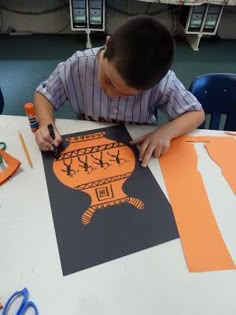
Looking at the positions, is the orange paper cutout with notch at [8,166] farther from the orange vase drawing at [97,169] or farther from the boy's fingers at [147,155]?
the boy's fingers at [147,155]

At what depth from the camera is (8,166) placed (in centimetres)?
62

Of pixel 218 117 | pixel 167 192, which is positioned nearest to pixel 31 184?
pixel 167 192

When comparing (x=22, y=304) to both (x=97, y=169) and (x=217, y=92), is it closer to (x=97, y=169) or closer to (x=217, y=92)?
(x=97, y=169)

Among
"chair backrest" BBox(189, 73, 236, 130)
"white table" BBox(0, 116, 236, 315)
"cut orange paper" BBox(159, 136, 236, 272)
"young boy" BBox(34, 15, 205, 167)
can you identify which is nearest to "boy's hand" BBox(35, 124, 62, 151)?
"young boy" BBox(34, 15, 205, 167)

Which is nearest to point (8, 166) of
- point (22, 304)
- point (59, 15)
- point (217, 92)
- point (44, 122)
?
point (44, 122)

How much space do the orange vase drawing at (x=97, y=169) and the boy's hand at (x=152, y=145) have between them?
0.09ft

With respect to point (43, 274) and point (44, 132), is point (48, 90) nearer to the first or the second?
point (44, 132)

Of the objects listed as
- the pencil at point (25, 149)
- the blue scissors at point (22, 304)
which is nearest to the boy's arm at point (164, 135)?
the pencil at point (25, 149)

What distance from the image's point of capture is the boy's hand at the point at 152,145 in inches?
26.6

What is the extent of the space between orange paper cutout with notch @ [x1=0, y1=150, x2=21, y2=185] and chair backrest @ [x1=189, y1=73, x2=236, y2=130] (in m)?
0.64

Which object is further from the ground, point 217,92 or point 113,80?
point 113,80

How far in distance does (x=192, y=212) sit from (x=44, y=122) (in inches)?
18.2

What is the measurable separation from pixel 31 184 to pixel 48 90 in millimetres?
349

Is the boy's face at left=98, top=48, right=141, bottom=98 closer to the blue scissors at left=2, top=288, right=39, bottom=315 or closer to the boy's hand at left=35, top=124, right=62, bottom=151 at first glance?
the boy's hand at left=35, top=124, right=62, bottom=151
